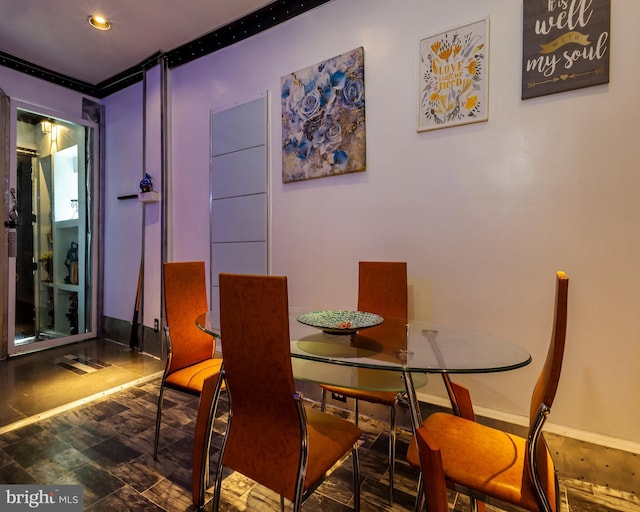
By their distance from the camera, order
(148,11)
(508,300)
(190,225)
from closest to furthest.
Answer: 1. (508,300)
2. (148,11)
3. (190,225)

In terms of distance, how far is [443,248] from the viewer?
6.79 feet

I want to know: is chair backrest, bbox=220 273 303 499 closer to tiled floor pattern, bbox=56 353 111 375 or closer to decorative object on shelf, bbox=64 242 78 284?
tiled floor pattern, bbox=56 353 111 375

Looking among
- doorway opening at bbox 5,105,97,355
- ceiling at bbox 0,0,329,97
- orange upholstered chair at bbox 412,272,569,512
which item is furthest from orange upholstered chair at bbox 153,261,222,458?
doorway opening at bbox 5,105,97,355

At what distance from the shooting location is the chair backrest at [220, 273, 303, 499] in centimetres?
102

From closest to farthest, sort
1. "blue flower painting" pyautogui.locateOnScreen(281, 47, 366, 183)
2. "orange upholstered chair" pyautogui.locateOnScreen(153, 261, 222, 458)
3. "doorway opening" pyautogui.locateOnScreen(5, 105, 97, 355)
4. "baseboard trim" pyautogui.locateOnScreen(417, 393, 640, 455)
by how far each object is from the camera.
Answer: "baseboard trim" pyautogui.locateOnScreen(417, 393, 640, 455) → "orange upholstered chair" pyautogui.locateOnScreen(153, 261, 222, 458) → "blue flower painting" pyautogui.locateOnScreen(281, 47, 366, 183) → "doorway opening" pyautogui.locateOnScreen(5, 105, 97, 355)

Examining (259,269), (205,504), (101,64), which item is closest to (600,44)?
(259,269)

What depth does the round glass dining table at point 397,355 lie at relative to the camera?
1155 mm

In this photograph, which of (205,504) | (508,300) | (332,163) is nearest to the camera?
(205,504)

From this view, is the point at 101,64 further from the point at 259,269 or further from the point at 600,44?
the point at 600,44

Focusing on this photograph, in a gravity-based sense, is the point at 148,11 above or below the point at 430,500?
above

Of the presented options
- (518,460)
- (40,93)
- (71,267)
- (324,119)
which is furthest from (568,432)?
(40,93)

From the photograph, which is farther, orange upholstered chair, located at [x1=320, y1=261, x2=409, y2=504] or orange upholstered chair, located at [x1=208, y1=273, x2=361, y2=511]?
orange upholstered chair, located at [x1=320, y1=261, x2=409, y2=504]

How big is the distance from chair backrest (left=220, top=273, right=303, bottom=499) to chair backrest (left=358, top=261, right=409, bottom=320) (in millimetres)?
1086

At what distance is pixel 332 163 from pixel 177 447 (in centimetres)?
209
